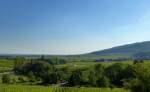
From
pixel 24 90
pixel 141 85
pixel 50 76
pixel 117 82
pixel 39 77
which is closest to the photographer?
pixel 141 85

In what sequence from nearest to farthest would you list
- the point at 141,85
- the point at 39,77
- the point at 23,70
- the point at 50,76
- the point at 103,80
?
the point at 141,85, the point at 103,80, the point at 50,76, the point at 39,77, the point at 23,70

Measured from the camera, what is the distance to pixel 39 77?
152 metres

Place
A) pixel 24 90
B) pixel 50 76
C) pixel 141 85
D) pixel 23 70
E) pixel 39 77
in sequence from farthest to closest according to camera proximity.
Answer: pixel 23 70
pixel 39 77
pixel 50 76
pixel 24 90
pixel 141 85

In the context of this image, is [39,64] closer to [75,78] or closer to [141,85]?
[75,78]

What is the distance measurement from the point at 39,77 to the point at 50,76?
52.7 feet

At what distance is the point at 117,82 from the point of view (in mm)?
127188

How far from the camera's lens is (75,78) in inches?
4948

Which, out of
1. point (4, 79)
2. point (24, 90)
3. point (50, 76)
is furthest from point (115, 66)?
point (24, 90)

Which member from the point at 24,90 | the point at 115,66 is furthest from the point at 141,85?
the point at 115,66

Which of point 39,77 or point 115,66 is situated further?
point 39,77

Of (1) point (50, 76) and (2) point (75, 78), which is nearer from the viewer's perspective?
(2) point (75, 78)

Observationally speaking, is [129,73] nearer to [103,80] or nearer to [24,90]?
[103,80]

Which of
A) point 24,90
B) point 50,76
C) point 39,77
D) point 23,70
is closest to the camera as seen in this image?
point 24,90

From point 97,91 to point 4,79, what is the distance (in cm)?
5640
